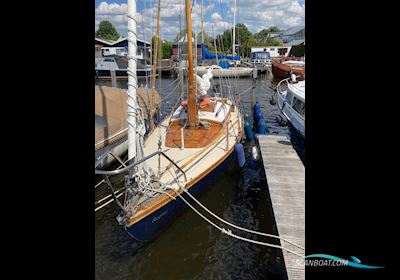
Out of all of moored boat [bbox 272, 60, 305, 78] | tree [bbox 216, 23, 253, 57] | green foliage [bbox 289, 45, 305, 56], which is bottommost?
moored boat [bbox 272, 60, 305, 78]

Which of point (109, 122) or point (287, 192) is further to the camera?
point (109, 122)

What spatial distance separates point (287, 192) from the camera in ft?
22.0

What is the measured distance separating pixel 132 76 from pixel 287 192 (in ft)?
13.6

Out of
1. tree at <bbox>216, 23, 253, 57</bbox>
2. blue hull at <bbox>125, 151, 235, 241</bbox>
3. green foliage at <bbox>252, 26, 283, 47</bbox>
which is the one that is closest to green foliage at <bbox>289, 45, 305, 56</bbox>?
tree at <bbox>216, 23, 253, 57</bbox>

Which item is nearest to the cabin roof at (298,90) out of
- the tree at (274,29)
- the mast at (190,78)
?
the mast at (190,78)

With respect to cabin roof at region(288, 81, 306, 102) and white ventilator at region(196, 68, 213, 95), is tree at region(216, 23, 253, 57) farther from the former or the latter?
white ventilator at region(196, 68, 213, 95)

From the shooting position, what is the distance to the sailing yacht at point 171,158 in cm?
500

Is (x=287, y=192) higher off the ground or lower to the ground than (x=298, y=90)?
lower

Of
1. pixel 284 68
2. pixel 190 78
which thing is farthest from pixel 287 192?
pixel 284 68

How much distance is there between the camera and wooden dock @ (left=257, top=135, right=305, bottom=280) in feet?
15.8

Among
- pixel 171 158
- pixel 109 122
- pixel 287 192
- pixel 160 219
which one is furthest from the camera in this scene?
pixel 109 122
